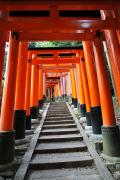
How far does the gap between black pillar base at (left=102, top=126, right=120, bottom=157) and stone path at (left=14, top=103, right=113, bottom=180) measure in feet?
1.67

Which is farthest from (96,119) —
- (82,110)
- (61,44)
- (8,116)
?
(61,44)

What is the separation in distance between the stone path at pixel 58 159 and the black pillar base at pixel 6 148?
0.39 metres

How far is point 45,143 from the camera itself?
7500mm

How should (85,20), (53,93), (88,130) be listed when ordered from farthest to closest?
(53,93) < (88,130) < (85,20)

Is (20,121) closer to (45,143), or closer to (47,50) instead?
(45,143)

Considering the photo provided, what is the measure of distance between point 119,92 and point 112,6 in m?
2.12

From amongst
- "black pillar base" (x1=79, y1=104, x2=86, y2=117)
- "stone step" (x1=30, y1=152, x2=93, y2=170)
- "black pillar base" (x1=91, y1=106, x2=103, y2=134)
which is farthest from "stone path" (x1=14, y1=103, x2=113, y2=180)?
"black pillar base" (x1=79, y1=104, x2=86, y2=117)

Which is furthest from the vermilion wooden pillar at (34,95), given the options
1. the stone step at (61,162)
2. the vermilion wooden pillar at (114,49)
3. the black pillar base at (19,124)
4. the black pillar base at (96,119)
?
the vermilion wooden pillar at (114,49)

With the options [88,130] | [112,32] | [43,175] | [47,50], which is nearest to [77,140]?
[88,130]

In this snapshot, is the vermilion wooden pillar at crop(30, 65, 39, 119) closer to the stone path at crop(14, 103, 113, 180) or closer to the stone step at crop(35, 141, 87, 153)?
the stone path at crop(14, 103, 113, 180)

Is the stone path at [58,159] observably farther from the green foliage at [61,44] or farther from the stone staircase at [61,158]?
the green foliage at [61,44]

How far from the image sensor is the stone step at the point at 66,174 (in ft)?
16.4

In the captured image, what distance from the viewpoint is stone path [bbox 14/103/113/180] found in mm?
5117

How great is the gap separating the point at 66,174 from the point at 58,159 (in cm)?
78
